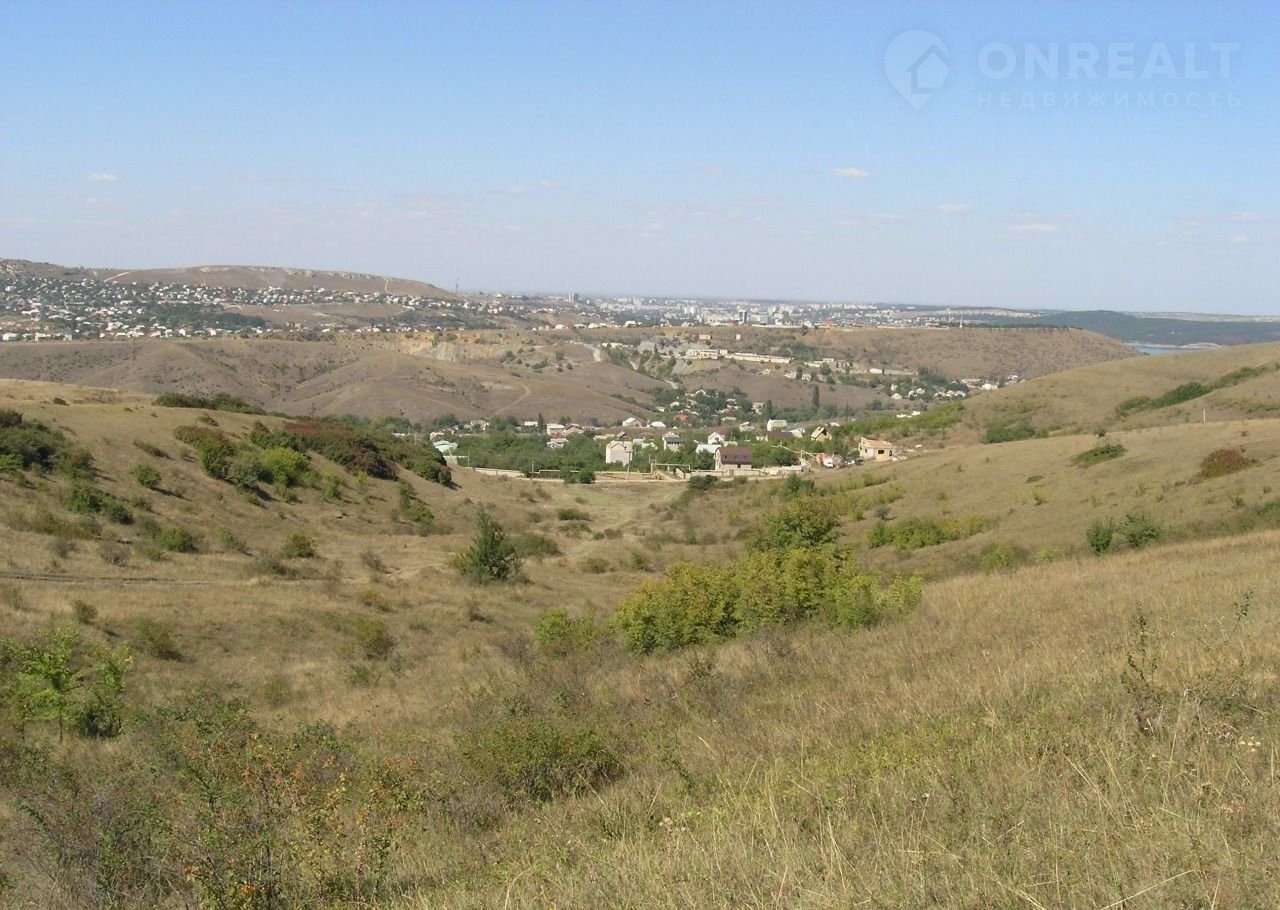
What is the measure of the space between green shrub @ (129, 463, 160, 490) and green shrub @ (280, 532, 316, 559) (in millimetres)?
5858

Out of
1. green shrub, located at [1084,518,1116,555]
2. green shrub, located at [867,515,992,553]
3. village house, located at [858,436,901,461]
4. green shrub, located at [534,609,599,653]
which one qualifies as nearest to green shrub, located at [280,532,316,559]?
green shrub, located at [534,609,599,653]

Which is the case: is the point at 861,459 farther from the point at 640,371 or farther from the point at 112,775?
the point at 640,371

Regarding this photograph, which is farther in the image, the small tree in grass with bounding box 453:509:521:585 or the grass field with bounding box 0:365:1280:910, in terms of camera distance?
the small tree in grass with bounding box 453:509:521:585

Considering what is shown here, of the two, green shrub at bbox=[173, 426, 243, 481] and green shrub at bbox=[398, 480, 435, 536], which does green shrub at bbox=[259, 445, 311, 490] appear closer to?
green shrub at bbox=[173, 426, 243, 481]

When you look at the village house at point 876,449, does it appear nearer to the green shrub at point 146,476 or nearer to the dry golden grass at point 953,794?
the green shrub at point 146,476

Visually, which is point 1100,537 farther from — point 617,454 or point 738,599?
point 617,454

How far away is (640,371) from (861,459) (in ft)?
337

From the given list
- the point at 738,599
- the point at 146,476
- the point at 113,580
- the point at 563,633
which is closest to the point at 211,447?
the point at 146,476

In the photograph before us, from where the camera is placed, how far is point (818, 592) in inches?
666

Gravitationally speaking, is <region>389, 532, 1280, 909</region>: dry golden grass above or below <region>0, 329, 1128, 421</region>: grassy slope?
above

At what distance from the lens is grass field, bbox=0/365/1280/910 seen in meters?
3.69

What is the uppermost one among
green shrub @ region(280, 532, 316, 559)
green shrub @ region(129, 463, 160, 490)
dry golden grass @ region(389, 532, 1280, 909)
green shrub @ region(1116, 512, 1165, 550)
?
dry golden grass @ region(389, 532, 1280, 909)

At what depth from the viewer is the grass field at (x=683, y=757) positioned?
3.69 m

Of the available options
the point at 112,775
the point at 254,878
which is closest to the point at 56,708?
the point at 112,775
